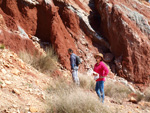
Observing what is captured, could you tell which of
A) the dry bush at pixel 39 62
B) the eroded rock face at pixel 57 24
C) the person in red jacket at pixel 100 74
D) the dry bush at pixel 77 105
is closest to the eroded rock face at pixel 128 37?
the eroded rock face at pixel 57 24

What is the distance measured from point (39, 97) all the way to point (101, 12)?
353 inches

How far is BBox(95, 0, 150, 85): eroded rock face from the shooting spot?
9945 millimetres

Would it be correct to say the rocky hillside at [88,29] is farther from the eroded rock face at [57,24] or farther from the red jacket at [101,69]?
the red jacket at [101,69]

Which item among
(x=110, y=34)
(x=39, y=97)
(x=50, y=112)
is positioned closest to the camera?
(x=50, y=112)

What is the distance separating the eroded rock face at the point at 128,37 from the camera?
9.95 m

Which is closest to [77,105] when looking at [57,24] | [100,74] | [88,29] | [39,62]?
[100,74]

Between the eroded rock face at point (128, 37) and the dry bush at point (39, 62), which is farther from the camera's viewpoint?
the eroded rock face at point (128, 37)

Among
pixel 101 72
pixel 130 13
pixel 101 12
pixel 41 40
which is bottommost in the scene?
pixel 41 40

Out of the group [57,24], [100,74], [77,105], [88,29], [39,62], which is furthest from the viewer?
[88,29]

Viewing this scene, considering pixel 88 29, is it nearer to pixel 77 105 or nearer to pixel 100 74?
pixel 100 74

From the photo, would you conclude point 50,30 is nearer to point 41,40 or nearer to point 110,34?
point 41,40

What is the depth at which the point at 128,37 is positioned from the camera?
1019cm

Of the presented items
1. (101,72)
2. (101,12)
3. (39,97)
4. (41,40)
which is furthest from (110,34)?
(39,97)

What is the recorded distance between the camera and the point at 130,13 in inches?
440
